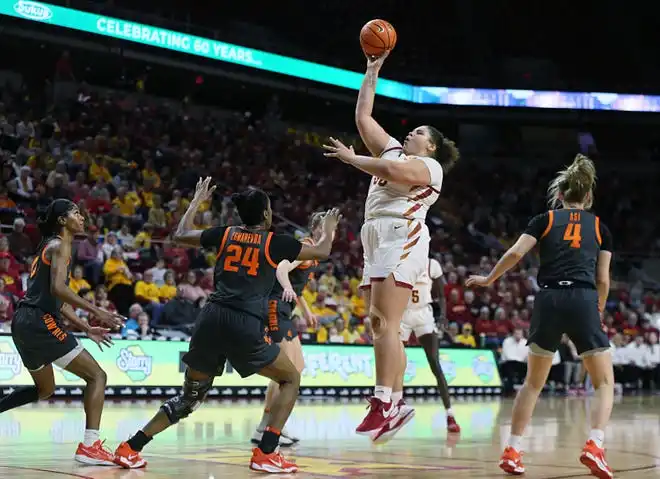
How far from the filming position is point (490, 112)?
106ft

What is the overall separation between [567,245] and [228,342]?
2512 millimetres

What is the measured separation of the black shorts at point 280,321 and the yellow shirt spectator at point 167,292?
8.20m

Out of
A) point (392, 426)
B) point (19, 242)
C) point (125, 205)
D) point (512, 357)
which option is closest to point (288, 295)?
point (392, 426)

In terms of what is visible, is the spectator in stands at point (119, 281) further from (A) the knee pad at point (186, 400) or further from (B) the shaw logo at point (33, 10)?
(A) the knee pad at point (186, 400)

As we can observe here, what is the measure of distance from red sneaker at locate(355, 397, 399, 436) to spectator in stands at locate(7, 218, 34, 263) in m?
11.3

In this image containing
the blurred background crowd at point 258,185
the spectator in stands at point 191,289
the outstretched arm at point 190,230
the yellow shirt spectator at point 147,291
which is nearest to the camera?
the outstretched arm at point 190,230

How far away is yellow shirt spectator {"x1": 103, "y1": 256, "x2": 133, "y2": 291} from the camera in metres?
16.7

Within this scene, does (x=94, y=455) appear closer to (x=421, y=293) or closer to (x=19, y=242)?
(x=421, y=293)

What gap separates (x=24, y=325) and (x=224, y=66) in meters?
19.7

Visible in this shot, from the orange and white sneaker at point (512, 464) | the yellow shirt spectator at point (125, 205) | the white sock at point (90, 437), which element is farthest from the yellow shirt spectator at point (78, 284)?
the orange and white sneaker at point (512, 464)

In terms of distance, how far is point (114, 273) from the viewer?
1677cm

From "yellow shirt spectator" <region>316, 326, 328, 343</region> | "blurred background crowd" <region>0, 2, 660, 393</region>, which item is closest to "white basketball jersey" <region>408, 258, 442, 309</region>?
"blurred background crowd" <region>0, 2, 660, 393</region>

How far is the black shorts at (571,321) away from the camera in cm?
664

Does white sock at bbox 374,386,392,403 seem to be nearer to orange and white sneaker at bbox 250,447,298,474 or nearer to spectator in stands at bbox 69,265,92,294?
orange and white sneaker at bbox 250,447,298,474
